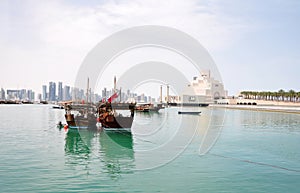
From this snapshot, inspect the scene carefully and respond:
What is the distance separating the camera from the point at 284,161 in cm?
1831

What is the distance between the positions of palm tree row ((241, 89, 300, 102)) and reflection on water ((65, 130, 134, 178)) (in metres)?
122

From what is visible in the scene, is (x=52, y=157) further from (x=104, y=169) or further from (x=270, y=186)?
(x=270, y=186)

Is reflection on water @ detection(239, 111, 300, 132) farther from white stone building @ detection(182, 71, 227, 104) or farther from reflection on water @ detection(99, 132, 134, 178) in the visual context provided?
white stone building @ detection(182, 71, 227, 104)

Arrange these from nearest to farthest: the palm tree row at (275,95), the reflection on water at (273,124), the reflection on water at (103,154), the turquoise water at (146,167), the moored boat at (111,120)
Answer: the turquoise water at (146,167), the reflection on water at (103,154), the moored boat at (111,120), the reflection on water at (273,124), the palm tree row at (275,95)

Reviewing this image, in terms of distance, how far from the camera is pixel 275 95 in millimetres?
139500

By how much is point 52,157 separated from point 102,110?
Answer: 1579 cm

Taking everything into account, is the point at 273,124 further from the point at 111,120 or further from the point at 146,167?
the point at 146,167

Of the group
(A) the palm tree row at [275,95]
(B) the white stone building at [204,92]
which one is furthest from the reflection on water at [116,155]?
(B) the white stone building at [204,92]

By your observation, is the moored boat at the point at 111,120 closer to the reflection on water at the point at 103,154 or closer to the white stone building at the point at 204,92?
the reflection on water at the point at 103,154

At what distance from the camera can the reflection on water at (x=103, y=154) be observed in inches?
635

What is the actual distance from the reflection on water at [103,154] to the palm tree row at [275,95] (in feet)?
401

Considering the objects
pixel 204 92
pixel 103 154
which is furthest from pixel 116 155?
pixel 204 92

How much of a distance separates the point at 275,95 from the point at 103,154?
135 m

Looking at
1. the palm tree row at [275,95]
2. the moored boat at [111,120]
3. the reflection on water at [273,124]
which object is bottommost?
the reflection on water at [273,124]
